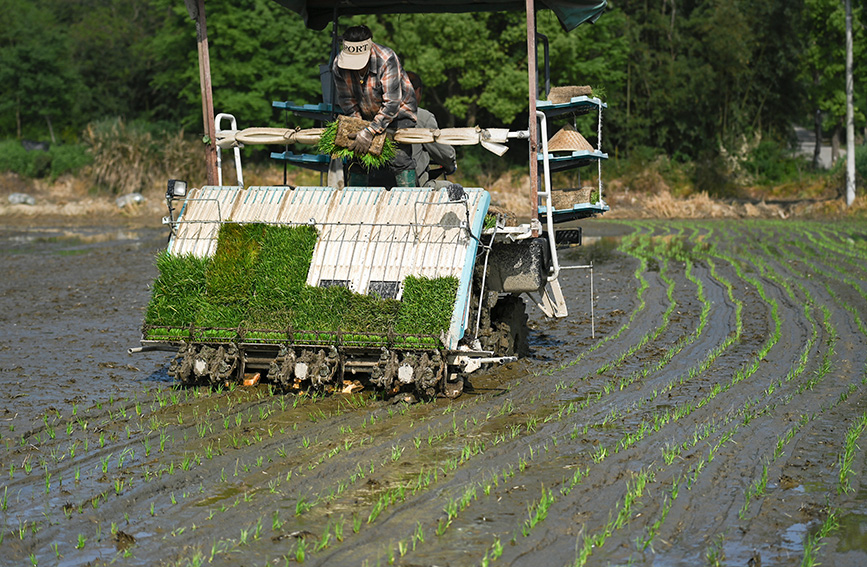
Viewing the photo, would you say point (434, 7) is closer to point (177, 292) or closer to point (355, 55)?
point (355, 55)

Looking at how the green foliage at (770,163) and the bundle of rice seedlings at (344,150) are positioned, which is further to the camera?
the green foliage at (770,163)

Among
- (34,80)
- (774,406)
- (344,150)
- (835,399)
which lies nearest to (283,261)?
(344,150)

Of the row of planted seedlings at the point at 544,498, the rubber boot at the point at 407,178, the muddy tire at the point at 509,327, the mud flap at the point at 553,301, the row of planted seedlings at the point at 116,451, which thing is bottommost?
the row of planted seedlings at the point at 544,498

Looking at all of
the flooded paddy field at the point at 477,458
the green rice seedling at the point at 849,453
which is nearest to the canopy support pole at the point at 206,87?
the flooded paddy field at the point at 477,458

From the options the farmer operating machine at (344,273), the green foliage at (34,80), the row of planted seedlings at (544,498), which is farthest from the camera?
the green foliage at (34,80)

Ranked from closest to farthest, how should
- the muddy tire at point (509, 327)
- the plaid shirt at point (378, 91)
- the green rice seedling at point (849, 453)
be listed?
the green rice seedling at point (849, 453), the plaid shirt at point (378, 91), the muddy tire at point (509, 327)

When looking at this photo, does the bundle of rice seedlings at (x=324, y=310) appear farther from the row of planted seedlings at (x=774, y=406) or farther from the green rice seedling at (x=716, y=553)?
the green rice seedling at (x=716, y=553)

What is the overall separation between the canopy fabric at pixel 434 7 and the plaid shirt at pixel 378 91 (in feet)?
5.50

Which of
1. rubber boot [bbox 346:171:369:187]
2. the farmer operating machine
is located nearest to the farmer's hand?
the farmer operating machine

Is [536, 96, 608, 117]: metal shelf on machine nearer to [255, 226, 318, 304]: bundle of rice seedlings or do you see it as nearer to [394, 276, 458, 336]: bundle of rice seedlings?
[394, 276, 458, 336]: bundle of rice seedlings

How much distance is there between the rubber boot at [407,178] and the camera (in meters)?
10.0

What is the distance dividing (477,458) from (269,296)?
2889 mm

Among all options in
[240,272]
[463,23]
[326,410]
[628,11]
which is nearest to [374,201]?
[240,272]

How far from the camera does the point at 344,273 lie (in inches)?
360
